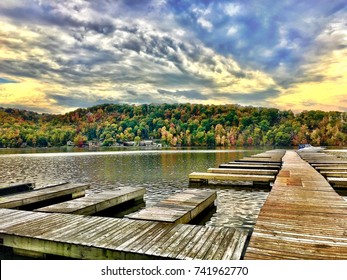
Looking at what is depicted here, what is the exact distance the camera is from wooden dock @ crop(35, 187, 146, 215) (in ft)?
35.5

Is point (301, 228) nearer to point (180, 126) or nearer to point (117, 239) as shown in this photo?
point (117, 239)

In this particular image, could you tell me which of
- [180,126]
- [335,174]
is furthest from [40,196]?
[180,126]

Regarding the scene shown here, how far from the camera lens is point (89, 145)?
16450 centimetres

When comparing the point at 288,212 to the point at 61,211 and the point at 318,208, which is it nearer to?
the point at 318,208

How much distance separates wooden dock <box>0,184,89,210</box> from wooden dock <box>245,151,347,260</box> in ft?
33.8

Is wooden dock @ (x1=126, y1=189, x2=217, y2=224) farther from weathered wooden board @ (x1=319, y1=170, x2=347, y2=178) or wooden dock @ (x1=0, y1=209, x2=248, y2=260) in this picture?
weathered wooden board @ (x1=319, y1=170, x2=347, y2=178)

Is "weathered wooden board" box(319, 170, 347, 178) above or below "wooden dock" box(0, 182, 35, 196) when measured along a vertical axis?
above

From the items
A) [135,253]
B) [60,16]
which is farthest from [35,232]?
[60,16]

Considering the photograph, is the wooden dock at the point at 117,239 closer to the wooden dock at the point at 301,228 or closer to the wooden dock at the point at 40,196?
the wooden dock at the point at 301,228

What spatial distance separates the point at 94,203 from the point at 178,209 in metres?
3.82

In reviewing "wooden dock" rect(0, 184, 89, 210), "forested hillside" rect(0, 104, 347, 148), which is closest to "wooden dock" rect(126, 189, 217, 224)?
"wooden dock" rect(0, 184, 89, 210)

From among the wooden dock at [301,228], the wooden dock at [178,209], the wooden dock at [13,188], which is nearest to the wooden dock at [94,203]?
the wooden dock at [178,209]

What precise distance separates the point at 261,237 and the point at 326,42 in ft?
157

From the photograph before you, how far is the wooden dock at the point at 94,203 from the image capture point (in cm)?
1083
